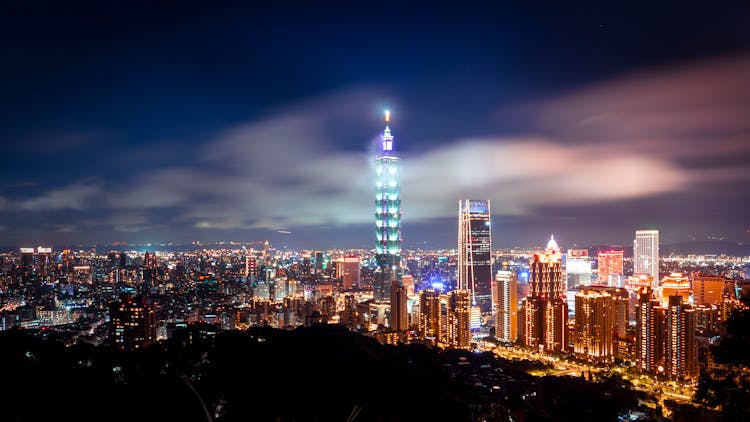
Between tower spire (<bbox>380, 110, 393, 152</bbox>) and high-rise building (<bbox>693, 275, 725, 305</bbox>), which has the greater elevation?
tower spire (<bbox>380, 110, 393, 152</bbox>)

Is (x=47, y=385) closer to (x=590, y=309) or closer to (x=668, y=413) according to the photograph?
(x=668, y=413)

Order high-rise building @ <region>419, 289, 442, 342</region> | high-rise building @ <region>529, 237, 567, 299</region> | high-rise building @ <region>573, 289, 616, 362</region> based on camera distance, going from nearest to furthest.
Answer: high-rise building @ <region>573, 289, 616, 362</region>
high-rise building @ <region>419, 289, 442, 342</region>
high-rise building @ <region>529, 237, 567, 299</region>

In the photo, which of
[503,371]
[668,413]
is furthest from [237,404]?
[668,413]

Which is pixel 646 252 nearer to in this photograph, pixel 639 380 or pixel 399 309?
pixel 399 309

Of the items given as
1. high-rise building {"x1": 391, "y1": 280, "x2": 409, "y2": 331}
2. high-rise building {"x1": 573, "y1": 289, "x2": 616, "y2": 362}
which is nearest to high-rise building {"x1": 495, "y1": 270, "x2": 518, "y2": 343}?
high-rise building {"x1": 391, "y1": 280, "x2": 409, "y2": 331}

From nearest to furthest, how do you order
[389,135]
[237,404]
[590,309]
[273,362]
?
[237,404] < [273,362] < [590,309] < [389,135]

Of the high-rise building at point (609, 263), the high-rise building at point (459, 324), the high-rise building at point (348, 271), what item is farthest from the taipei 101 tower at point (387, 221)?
the high-rise building at point (609, 263)

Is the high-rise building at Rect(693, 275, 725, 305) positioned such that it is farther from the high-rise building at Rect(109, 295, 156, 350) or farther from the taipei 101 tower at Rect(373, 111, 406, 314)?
the high-rise building at Rect(109, 295, 156, 350)
